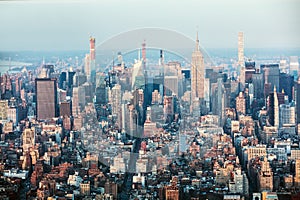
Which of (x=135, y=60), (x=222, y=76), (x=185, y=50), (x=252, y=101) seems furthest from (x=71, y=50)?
(x=252, y=101)

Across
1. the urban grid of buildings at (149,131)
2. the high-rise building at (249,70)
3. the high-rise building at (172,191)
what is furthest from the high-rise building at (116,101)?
the high-rise building at (249,70)

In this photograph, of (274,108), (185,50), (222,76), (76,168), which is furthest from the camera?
(274,108)

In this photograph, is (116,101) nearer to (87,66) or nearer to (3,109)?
(87,66)

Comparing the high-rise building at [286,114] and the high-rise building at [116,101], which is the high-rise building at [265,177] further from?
the high-rise building at [116,101]

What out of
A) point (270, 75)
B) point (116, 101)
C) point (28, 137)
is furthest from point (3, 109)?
point (270, 75)

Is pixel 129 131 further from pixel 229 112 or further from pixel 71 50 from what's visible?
pixel 229 112

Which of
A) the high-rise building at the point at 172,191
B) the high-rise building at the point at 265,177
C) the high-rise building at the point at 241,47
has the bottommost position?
the high-rise building at the point at 172,191
